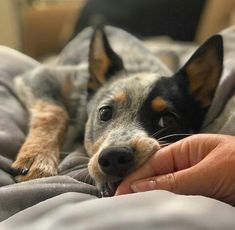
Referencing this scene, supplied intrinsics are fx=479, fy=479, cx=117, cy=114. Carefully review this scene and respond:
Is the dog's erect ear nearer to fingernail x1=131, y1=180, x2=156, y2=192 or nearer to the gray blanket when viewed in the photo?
the gray blanket

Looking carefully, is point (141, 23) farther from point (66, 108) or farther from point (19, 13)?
point (66, 108)

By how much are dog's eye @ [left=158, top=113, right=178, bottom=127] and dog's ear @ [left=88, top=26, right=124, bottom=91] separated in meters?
0.39

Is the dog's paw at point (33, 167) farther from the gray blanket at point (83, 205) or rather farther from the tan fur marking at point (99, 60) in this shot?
the tan fur marking at point (99, 60)

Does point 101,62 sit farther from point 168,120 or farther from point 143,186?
point 143,186

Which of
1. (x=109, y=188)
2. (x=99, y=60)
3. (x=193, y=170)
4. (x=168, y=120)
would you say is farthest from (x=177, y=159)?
(x=99, y=60)

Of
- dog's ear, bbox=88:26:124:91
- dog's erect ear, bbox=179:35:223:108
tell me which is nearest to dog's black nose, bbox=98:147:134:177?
dog's erect ear, bbox=179:35:223:108

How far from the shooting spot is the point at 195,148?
1061 millimetres

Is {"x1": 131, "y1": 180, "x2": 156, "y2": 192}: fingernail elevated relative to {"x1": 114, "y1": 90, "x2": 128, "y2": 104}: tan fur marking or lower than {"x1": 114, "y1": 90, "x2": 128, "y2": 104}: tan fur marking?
elevated

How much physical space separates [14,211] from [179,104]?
634 mm

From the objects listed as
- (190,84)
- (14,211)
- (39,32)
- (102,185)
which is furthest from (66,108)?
(39,32)

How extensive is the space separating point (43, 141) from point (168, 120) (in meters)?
0.39

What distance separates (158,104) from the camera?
1.38 metres

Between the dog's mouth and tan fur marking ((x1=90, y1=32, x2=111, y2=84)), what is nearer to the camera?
the dog's mouth

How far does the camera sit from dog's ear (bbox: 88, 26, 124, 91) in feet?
5.42
